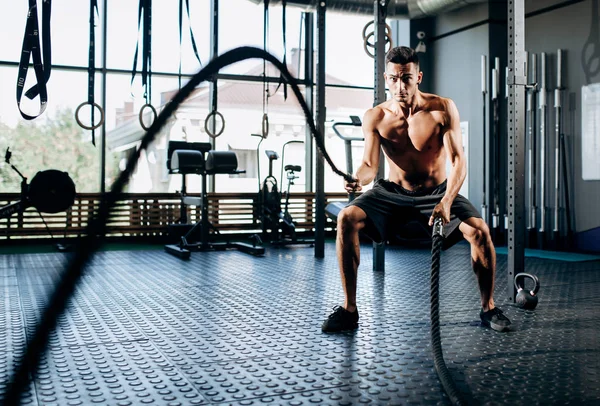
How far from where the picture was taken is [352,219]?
9.43ft

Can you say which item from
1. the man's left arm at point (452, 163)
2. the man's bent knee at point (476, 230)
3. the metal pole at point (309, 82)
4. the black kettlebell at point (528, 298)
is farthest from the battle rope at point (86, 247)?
the metal pole at point (309, 82)

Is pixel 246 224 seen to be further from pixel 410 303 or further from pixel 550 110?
pixel 410 303

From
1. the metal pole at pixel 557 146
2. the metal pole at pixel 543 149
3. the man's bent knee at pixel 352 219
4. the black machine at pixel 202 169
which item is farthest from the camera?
the metal pole at pixel 543 149

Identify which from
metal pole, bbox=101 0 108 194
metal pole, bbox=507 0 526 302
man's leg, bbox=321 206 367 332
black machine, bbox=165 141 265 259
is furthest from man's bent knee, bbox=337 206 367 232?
metal pole, bbox=101 0 108 194

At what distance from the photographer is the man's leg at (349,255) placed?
284cm

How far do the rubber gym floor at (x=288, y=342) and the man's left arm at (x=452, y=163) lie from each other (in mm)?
583

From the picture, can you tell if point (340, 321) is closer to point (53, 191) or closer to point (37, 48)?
point (53, 191)

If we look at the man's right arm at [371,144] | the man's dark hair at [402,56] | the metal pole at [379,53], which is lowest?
the man's right arm at [371,144]

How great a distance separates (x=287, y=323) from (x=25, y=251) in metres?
4.72

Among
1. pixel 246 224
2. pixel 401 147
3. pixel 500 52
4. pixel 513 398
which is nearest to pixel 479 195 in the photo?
pixel 500 52

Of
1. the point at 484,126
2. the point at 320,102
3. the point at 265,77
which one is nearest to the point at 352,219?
the point at 265,77

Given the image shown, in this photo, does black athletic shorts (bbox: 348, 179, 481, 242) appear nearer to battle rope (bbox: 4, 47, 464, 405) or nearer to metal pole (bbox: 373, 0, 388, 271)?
metal pole (bbox: 373, 0, 388, 271)

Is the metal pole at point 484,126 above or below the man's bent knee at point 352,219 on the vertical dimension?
above

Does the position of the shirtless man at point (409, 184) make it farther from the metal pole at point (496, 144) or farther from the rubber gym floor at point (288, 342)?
the metal pole at point (496, 144)
